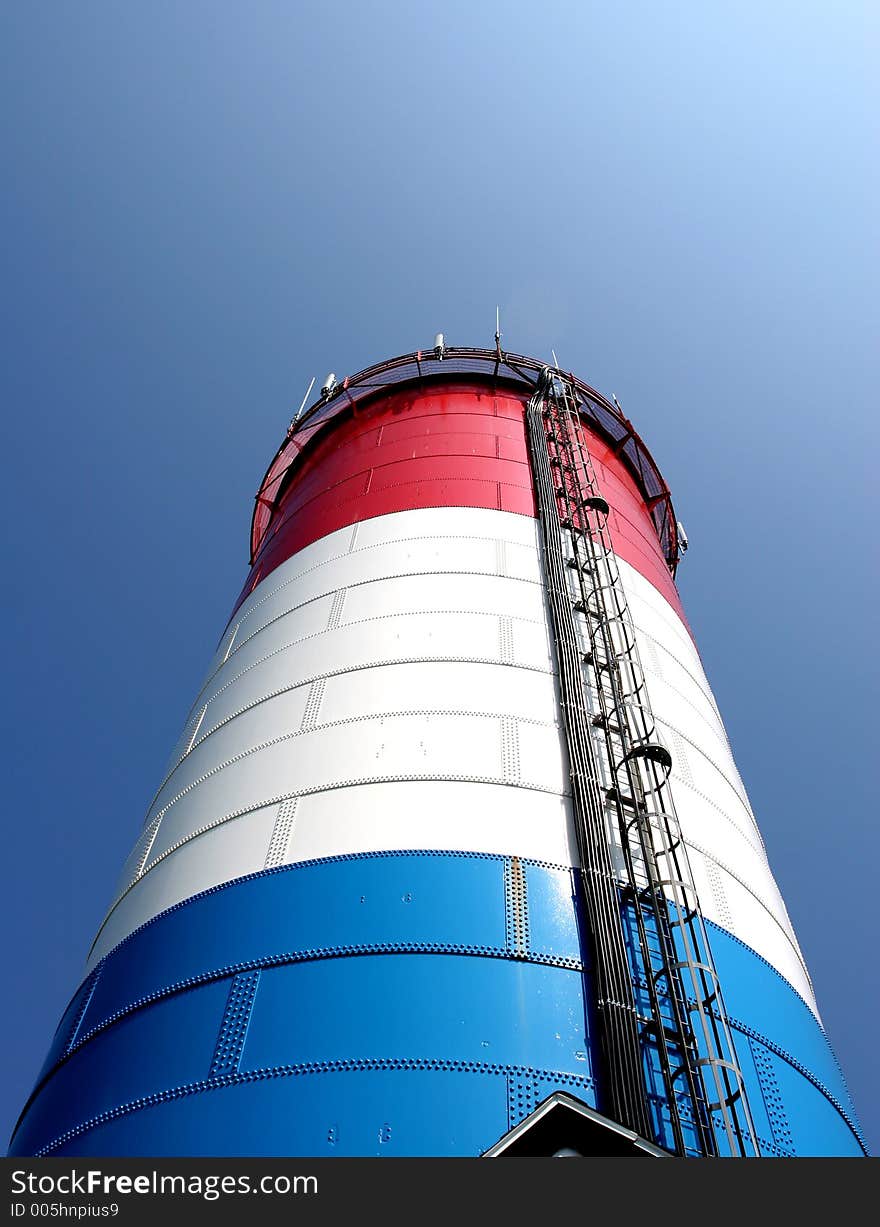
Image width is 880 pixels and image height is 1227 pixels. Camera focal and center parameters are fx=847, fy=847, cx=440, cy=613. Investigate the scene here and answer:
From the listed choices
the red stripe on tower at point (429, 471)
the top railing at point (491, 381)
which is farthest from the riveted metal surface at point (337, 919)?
the top railing at point (491, 381)

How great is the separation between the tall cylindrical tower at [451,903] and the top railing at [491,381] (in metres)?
5.12

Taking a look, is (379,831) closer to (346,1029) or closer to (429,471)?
(346,1029)

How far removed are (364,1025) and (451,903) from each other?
108cm

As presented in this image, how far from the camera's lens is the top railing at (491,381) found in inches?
607

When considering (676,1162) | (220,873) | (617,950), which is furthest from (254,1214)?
(220,873)

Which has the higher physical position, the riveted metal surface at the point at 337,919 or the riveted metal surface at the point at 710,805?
the riveted metal surface at the point at 710,805

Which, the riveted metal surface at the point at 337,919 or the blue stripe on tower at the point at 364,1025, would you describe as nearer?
the blue stripe on tower at the point at 364,1025

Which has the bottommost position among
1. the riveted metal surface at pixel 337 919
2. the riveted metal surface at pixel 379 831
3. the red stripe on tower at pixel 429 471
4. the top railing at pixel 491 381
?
the riveted metal surface at pixel 337 919

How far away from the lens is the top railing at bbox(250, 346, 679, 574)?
1541 cm

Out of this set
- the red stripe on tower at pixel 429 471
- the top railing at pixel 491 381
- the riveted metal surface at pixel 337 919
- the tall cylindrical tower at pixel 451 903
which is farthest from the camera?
the top railing at pixel 491 381

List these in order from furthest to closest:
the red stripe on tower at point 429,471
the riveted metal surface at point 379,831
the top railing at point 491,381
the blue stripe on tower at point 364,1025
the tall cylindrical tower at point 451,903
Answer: the top railing at point 491,381
the red stripe on tower at point 429,471
the riveted metal surface at point 379,831
the tall cylindrical tower at point 451,903
the blue stripe on tower at point 364,1025

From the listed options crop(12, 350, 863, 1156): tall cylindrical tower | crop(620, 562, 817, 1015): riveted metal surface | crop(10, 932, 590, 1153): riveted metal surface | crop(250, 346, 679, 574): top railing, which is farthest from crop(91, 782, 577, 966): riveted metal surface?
crop(250, 346, 679, 574): top railing

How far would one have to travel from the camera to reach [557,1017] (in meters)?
5.75

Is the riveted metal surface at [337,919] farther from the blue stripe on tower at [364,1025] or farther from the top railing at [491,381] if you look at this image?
the top railing at [491,381]
